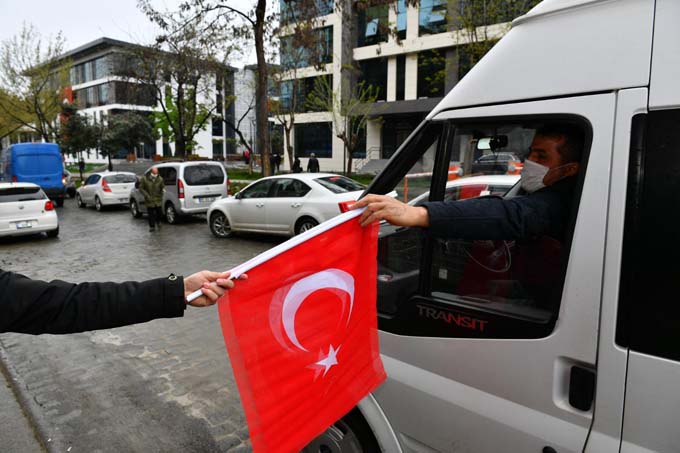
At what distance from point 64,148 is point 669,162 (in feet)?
159

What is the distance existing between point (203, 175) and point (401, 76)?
26946 mm

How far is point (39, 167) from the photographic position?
20.4 m

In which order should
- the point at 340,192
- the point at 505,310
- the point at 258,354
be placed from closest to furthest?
the point at 258,354 < the point at 505,310 < the point at 340,192

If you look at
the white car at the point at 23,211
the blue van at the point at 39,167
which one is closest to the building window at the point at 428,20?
the blue van at the point at 39,167

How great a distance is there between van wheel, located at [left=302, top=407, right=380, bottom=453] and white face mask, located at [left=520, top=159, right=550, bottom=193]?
1.30m

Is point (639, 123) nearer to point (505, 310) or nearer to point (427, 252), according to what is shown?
point (505, 310)

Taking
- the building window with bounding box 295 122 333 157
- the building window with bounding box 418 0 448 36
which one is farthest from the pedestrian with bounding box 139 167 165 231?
the building window with bounding box 295 122 333 157

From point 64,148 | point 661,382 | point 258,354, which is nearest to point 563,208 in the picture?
point 661,382

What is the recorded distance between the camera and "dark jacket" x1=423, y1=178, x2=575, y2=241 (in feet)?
5.57

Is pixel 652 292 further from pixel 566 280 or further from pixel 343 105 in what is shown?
pixel 343 105

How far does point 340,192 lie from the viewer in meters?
9.65

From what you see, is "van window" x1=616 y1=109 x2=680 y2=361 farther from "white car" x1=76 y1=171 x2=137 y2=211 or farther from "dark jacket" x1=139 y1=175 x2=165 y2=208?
"white car" x1=76 y1=171 x2=137 y2=211

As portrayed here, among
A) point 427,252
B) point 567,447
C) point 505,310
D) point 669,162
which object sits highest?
point 669,162

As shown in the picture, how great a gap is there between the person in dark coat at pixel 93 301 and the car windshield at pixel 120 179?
18322 mm
